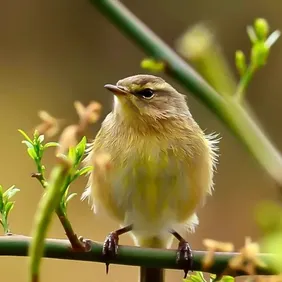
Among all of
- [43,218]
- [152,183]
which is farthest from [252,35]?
[152,183]

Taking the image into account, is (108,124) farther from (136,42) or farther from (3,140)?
(3,140)

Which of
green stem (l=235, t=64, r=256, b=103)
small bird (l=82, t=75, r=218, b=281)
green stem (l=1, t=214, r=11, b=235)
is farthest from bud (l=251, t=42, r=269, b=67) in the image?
small bird (l=82, t=75, r=218, b=281)

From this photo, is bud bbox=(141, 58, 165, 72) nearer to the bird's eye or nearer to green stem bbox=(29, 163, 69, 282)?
green stem bbox=(29, 163, 69, 282)

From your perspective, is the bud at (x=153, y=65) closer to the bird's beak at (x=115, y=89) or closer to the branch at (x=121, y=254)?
the branch at (x=121, y=254)

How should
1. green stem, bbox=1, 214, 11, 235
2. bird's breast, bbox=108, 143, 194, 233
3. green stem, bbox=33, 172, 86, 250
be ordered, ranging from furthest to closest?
bird's breast, bbox=108, 143, 194, 233, green stem, bbox=1, 214, 11, 235, green stem, bbox=33, 172, 86, 250

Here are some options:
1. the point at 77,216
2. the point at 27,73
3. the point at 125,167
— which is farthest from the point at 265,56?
the point at 27,73

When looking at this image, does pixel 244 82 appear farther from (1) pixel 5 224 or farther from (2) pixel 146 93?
(2) pixel 146 93
